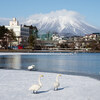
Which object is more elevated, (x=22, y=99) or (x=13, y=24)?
(x=13, y=24)

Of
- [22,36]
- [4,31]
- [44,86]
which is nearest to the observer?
[44,86]

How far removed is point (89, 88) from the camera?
44.5 ft

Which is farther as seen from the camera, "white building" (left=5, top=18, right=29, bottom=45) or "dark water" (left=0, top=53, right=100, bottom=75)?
"white building" (left=5, top=18, right=29, bottom=45)

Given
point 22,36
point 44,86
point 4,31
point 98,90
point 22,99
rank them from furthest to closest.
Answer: point 22,36
point 4,31
point 44,86
point 98,90
point 22,99

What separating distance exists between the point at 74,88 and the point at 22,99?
3.59 metres

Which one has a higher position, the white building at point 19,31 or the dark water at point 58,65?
the white building at point 19,31

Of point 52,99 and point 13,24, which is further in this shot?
point 13,24

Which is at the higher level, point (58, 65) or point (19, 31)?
point (19, 31)

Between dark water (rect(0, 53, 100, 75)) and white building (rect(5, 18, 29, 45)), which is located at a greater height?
white building (rect(5, 18, 29, 45))

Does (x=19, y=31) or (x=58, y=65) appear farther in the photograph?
(x=19, y=31)

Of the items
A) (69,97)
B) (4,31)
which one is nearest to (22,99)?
(69,97)

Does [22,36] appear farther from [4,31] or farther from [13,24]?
[4,31]

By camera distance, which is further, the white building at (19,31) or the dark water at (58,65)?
the white building at (19,31)

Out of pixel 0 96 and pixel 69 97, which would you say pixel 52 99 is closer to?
pixel 69 97
